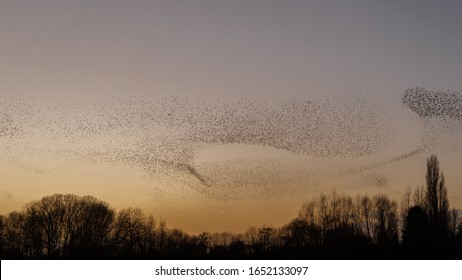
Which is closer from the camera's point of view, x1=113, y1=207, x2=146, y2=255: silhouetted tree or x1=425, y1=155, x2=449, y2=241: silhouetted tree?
x1=425, y1=155, x2=449, y2=241: silhouetted tree

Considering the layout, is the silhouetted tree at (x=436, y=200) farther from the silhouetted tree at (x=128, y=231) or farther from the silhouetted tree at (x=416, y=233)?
the silhouetted tree at (x=128, y=231)

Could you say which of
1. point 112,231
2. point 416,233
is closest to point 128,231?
point 112,231

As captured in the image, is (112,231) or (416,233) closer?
(416,233)

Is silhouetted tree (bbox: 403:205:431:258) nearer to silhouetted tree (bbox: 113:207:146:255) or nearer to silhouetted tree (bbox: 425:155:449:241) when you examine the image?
silhouetted tree (bbox: 425:155:449:241)

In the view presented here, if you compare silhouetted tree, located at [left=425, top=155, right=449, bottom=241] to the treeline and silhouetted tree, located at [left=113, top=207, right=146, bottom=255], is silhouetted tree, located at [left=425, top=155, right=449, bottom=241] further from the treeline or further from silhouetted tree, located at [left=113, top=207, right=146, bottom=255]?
silhouetted tree, located at [left=113, top=207, right=146, bottom=255]

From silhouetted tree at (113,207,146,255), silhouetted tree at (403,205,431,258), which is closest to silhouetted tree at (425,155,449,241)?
silhouetted tree at (403,205,431,258)

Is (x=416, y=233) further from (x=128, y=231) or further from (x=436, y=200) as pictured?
(x=128, y=231)

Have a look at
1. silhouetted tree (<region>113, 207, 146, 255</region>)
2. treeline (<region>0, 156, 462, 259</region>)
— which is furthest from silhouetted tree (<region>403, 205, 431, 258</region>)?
silhouetted tree (<region>113, 207, 146, 255</region>)

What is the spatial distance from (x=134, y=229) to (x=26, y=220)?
2163 centimetres

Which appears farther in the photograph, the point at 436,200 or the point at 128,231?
the point at 128,231

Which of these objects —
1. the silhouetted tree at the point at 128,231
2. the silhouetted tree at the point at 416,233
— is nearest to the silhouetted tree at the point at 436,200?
the silhouetted tree at the point at 416,233

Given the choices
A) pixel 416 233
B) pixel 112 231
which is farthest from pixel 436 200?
pixel 112 231

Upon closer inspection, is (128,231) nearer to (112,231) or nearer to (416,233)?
Result: (112,231)
